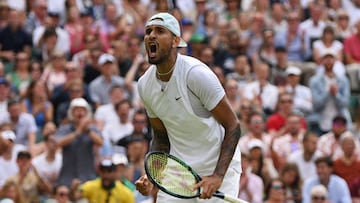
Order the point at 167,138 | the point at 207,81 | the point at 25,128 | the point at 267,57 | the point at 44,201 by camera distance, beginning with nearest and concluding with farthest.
→ the point at 207,81, the point at 167,138, the point at 44,201, the point at 25,128, the point at 267,57

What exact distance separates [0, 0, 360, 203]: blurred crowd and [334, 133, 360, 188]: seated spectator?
2cm

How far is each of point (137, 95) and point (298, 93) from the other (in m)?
2.24

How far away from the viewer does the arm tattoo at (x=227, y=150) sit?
25.8 ft

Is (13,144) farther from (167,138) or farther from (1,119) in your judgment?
(167,138)

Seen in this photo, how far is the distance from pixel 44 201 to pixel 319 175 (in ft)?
10.6

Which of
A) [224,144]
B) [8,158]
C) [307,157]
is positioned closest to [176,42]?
[224,144]

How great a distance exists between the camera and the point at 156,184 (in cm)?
791

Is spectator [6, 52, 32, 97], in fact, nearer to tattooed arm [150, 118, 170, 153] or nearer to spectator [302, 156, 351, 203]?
spectator [302, 156, 351, 203]

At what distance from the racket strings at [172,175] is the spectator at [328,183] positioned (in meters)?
5.68

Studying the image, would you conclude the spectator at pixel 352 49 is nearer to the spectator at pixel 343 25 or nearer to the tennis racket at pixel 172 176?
the spectator at pixel 343 25

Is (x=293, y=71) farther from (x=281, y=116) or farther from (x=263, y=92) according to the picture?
(x=281, y=116)

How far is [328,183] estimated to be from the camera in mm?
13648

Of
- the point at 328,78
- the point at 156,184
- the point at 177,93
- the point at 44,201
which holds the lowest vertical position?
the point at 44,201

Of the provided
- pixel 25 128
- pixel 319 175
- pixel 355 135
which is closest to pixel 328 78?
pixel 355 135
